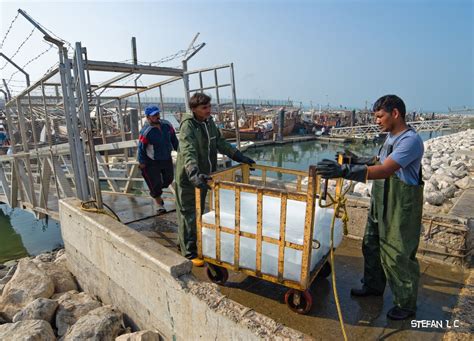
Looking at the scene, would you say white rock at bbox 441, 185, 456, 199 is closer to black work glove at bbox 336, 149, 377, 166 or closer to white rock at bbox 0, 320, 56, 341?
black work glove at bbox 336, 149, 377, 166

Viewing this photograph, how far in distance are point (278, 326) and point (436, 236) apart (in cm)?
268

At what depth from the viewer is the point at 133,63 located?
4.75 metres

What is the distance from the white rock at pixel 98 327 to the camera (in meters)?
3.01

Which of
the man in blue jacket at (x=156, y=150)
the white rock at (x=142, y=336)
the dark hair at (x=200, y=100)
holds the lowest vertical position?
the white rock at (x=142, y=336)

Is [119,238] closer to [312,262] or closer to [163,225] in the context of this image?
[163,225]

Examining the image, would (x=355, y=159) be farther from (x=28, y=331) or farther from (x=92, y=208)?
(x=28, y=331)

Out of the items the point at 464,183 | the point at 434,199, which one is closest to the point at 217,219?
the point at 434,199

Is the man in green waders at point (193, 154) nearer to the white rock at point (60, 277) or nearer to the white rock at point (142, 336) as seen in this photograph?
the white rock at point (142, 336)

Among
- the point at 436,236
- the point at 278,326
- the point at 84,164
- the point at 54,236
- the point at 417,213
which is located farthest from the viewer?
the point at 54,236

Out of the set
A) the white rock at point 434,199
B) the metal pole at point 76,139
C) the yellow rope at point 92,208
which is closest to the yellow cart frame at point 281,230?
the yellow rope at point 92,208

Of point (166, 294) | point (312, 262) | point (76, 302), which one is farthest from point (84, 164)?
point (312, 262)

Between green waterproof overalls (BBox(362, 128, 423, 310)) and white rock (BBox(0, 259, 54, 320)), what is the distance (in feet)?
13.3

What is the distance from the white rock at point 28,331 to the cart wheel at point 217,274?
1707 millimetres

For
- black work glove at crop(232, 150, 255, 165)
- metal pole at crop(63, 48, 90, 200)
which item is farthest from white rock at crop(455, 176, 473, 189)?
metal pole at crop(63, 48, 90, 200)
